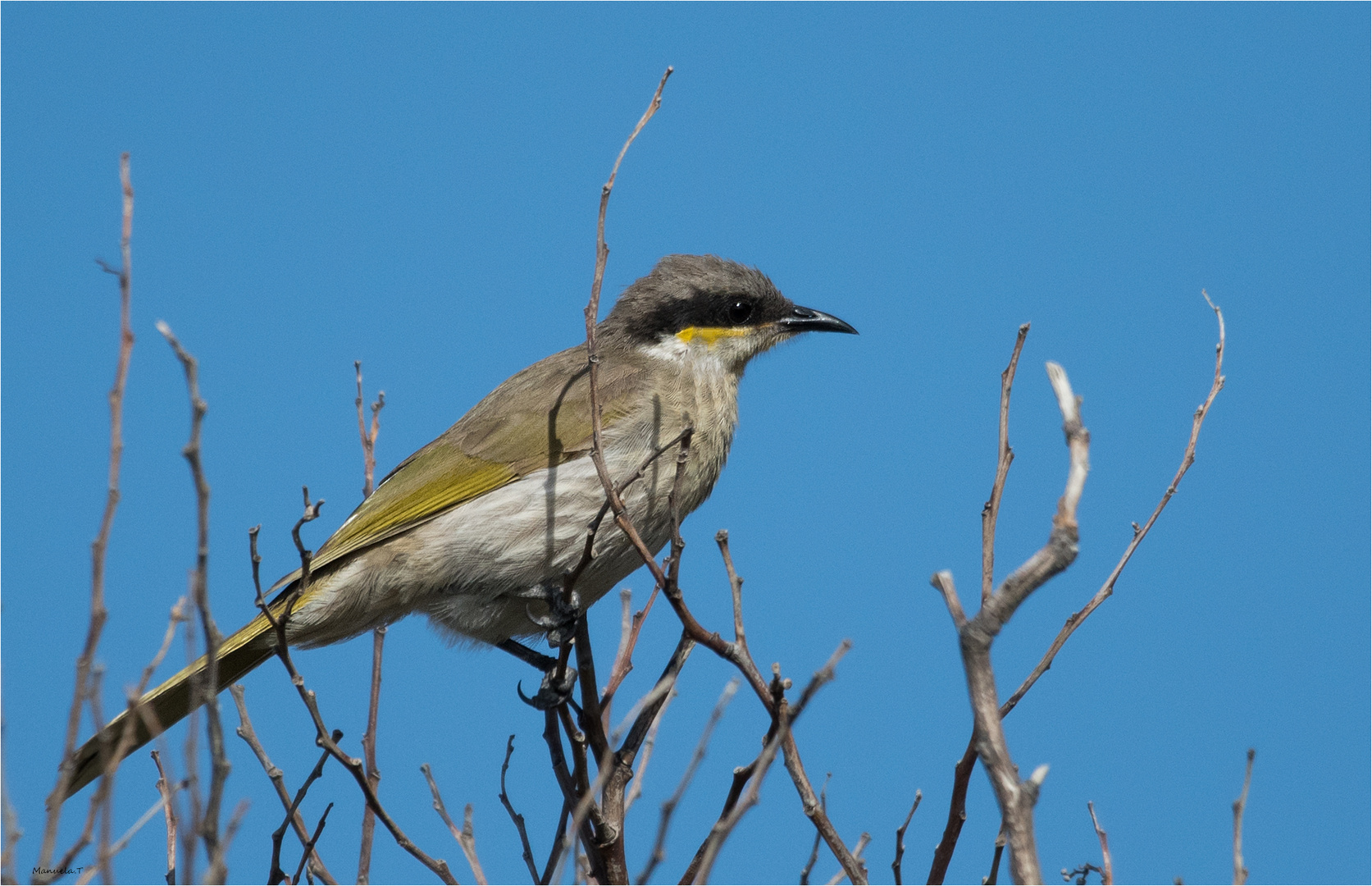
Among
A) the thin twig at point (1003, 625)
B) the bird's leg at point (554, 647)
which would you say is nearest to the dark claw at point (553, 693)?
the bird's leg at point (554, 647)

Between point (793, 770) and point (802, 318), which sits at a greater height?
point (802, 318)

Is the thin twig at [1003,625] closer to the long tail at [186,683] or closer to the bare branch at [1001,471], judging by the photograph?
the bare branch at [1001,471]

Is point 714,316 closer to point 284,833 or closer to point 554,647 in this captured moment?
point 554,647

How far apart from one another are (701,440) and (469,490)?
3.34 ft

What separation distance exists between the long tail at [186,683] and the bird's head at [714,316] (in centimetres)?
215

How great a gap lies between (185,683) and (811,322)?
10.7 ft

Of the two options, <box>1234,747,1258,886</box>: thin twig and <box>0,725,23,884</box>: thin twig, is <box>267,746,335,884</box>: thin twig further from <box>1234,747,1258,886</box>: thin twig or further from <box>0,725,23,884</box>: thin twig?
<box>1234,747,1258,886</box>: thin twig

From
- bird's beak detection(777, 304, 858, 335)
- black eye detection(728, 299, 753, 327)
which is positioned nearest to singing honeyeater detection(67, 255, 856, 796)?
black eye detection(728, 299, 753, 327)

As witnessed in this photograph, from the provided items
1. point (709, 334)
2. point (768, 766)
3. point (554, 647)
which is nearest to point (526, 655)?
point (554, 647)

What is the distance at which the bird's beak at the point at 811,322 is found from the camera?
19.1ft

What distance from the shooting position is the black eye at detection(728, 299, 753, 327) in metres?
5.74

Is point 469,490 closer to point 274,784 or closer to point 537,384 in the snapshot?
point 537,384

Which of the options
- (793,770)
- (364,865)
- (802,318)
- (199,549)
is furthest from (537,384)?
(199,549)

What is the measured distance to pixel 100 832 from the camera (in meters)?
2.18
